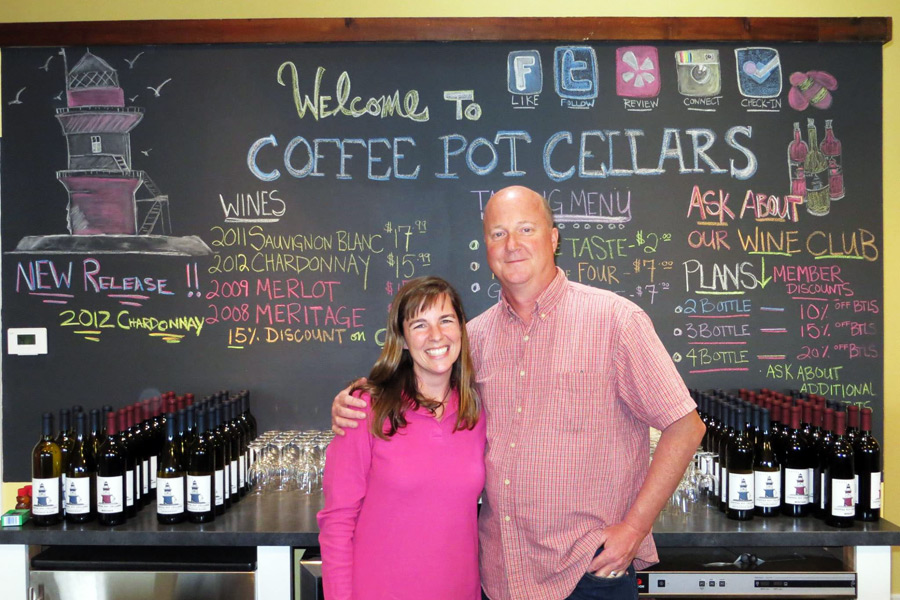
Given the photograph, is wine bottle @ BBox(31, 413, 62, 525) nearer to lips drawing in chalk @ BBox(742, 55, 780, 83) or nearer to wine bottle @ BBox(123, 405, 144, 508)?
Answer: wine bottle @ BBox(123, 405, 144, 508)

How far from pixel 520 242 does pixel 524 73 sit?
1.81 meters

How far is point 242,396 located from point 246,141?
1.23 meters

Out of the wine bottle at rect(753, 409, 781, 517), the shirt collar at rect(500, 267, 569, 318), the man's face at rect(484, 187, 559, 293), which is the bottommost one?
the wine bottle at rect(753, 409, 781, 517)

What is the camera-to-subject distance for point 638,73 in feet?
11.3

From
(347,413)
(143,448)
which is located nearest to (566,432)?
(347,413)

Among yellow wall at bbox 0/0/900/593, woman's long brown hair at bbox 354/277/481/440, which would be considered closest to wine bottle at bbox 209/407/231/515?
woman's long brown hair at bbox 354/277/481/440

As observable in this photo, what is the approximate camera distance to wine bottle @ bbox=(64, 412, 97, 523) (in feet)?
8.60

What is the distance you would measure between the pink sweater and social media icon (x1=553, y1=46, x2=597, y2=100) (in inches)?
87.0

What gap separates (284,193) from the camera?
3490 mm

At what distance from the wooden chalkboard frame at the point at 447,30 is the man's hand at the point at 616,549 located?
245 cm

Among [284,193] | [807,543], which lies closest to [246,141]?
[284,193]

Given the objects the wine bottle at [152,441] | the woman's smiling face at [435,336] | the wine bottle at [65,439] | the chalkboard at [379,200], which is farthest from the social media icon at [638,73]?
the wine bottle at [65,439]

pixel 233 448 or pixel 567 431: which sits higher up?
pixel 567 431

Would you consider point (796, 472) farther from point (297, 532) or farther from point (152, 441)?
point (152, 441)
